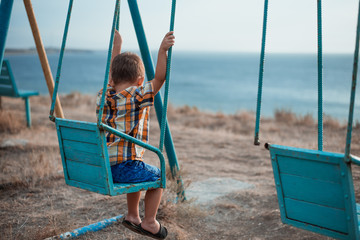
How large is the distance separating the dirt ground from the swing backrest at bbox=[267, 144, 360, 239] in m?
1.21

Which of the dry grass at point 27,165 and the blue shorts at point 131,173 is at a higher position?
the blue shorts at point 131,173

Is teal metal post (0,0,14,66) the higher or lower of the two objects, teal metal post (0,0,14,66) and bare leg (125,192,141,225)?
the higher

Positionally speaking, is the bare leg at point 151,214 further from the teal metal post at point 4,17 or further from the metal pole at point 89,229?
the teal metal post at point 4,17

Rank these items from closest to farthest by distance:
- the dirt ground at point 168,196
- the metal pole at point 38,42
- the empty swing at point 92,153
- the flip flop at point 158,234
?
the empty swing at point 92,153 → the flip flop at point 158,234 → the dirt ground at point 168,196 → the metal pole at point 38,42

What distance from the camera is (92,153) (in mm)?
2191

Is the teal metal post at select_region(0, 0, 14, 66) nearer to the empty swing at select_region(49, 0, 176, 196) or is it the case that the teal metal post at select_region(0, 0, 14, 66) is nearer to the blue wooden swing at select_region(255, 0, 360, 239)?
the empty swing at select_region(49, 0, 176, 196)

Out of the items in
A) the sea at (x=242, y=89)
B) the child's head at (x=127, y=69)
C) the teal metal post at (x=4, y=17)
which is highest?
the teal metal post at (x=4, y=17)

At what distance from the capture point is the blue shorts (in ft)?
7.74

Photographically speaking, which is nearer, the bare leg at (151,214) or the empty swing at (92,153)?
the empty swing at (92,153)

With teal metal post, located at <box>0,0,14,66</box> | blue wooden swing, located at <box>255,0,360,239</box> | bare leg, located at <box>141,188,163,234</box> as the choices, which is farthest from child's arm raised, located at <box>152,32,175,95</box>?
teal metal post, located at <box>0,0,14,66</box>

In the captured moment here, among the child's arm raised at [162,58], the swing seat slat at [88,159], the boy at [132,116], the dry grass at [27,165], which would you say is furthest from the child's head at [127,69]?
the dry grass at [27,165]

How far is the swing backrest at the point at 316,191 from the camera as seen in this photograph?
1773 mm

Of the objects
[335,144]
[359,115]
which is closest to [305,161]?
[335,144]

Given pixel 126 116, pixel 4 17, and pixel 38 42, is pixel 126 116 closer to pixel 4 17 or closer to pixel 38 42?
pixel 4 17
